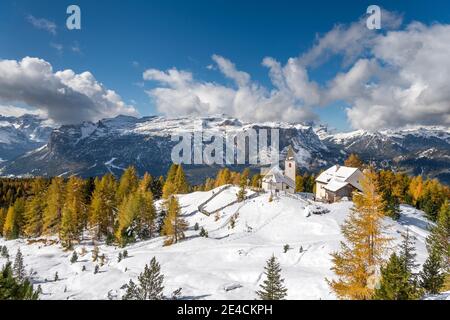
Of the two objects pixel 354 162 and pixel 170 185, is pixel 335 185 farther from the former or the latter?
pixel 170 185

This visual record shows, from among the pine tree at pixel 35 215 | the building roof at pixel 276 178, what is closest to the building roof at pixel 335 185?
the building roof at pixel 276 178

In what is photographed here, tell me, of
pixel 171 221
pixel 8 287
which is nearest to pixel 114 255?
pixel 171 221

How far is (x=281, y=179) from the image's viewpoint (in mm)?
84125

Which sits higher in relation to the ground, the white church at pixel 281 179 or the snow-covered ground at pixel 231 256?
the white church at pixel 281 179

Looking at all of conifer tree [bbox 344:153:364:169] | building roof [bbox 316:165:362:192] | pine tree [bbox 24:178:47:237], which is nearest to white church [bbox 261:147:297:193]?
building roof [bbox 316:165:362:192]

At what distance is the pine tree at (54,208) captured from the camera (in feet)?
206

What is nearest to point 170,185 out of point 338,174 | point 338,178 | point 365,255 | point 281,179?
point 281,179

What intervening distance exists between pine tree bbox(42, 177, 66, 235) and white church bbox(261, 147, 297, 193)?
162 feet

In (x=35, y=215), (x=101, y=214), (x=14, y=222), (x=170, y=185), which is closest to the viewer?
(x=101, y=214)

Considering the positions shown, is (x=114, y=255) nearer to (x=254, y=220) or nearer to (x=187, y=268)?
(x=187, y=268)

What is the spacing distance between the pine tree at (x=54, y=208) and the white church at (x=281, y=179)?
162 ft

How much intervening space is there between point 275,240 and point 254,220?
10.4m

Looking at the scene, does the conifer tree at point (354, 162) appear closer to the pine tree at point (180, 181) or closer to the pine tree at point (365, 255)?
the pine tree at point (180, 181)

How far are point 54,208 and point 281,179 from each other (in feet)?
178
